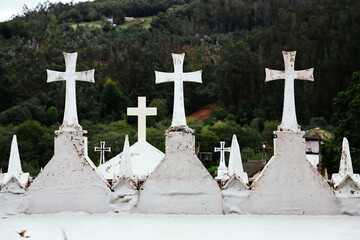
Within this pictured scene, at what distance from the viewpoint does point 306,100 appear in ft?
261

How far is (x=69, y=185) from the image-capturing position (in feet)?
29.9

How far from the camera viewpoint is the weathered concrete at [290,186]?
29.2 ft

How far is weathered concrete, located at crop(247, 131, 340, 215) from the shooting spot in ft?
29.2

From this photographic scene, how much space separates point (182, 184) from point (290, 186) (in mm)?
1542

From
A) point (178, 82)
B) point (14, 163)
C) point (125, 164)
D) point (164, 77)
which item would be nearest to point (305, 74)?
point (178, 82)

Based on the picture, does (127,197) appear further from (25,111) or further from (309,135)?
(25,111)

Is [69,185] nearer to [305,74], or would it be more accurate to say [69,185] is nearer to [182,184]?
[182,184]

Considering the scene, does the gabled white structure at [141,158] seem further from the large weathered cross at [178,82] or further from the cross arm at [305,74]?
the cross arm at [305,74]

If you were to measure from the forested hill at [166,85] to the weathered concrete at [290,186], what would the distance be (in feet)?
149

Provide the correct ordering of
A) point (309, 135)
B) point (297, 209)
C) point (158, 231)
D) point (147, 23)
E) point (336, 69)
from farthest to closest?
point (147, 23)
point (336, 69)
point (309, 135)
point (297, 209)
point (158, 231)

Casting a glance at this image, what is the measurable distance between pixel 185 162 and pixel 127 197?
3.22 ft

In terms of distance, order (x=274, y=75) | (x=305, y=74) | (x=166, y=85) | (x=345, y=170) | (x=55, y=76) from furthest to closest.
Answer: (x=166, y=85) < (x=55, y=76) < (x=274, y=75) < (x=305, y=74) < (x=345, y=170)

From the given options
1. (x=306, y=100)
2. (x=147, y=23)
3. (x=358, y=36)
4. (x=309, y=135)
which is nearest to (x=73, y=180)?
(x=309, y=135)

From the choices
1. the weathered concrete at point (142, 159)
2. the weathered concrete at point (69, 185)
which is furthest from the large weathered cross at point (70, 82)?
the weathered concrete at point (142, 159)
